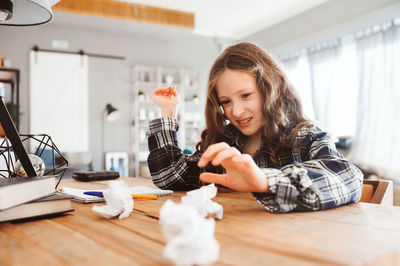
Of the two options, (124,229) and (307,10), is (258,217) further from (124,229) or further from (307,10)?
(307,10)

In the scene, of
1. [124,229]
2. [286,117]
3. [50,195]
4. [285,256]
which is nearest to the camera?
[285,256]

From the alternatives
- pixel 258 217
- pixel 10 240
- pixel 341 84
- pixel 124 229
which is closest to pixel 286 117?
pixel 258 217

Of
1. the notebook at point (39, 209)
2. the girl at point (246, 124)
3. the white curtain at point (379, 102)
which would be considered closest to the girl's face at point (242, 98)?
the girl at point (246, 124)

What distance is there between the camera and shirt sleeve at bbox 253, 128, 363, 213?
63 cm

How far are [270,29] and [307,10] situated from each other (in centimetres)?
73

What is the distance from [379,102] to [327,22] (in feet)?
4.35

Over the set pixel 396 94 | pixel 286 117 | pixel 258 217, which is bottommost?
pixel 258 217

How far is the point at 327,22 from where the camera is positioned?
4254 mm

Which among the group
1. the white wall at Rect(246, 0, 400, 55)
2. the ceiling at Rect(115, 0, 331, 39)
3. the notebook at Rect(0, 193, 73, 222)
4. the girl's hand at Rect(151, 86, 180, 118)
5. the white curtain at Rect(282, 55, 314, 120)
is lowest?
the notebook at Rect(0, 193, 73, 222)

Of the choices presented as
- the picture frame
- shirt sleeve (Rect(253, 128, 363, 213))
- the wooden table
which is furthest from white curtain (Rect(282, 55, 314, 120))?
the wooden table

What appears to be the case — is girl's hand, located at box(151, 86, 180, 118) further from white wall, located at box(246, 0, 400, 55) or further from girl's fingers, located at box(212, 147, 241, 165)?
white wall, located at box(246, 0, 400, 55)

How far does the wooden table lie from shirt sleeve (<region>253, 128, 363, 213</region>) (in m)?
0.02

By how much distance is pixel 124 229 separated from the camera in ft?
1.69

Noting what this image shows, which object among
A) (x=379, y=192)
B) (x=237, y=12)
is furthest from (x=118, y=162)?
(x=379, y=192)
